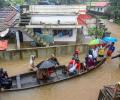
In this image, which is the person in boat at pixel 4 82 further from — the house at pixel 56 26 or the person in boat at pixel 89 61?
the house at pixel 56 26

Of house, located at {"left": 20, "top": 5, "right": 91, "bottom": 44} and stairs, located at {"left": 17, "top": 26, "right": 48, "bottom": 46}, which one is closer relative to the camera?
stairs, located at {"left": 17, "top": 26, "right": 48, "bottom": 46}

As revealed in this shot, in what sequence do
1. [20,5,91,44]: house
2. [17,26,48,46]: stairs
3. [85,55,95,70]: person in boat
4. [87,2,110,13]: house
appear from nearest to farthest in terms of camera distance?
[85,55,95,70]: person in boat, [17,26,48,46]: stairs, [20,5,91,44]: house, [87,2,110,13]: house

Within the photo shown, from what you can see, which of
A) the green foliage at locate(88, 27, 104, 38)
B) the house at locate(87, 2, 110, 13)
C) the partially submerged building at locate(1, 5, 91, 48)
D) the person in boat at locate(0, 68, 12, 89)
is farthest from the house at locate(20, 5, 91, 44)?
the house at locate(87, 2, 110, 13)

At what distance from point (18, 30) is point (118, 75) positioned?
8.80 metres

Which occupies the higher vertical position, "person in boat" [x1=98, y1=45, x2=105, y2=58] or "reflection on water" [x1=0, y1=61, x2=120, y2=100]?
"person in boat" [x1=98, y1=45, x2=105, y2=58]

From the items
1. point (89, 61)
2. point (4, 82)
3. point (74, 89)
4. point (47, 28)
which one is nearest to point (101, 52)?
point (89, 61)

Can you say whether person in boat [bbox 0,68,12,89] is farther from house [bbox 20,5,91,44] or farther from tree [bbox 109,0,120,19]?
tree [bbox 109,0,120,19]

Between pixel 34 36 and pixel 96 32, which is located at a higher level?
pixel 34 36

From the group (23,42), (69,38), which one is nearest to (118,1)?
(69,38)

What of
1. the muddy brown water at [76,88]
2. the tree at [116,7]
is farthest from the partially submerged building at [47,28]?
the tree at [116,7]

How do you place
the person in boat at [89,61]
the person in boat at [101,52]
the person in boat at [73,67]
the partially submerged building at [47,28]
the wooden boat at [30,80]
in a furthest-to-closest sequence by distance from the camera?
1. the partially submerged building at [47,28]
2. the person in boat at [101,52]
3. the person in boat at [89,61]
4. the person in boat at [73,67]
5. the wooden boat at [30,80]

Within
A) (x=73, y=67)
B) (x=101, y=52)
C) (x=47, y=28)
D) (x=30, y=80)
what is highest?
(x=47, y=28)

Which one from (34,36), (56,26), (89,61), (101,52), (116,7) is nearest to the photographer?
(89,61)

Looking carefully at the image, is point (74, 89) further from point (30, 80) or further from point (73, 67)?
point (30, 80)
